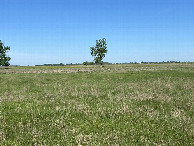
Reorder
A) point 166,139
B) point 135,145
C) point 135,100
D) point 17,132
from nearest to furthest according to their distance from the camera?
point 135,145 < point 166,139 < point 17,132 < point 135,100

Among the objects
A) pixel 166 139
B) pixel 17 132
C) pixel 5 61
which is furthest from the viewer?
pixel 5 61

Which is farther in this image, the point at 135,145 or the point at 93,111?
the point at 93,111

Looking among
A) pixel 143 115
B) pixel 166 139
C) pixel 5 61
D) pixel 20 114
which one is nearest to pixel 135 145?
pixel 166 139

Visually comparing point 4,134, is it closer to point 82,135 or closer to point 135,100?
point 82,135

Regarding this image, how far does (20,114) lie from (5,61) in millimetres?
109768

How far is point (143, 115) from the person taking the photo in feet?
33.1

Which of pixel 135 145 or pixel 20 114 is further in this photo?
pixel 20 114

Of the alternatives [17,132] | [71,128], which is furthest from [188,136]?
[17,132]

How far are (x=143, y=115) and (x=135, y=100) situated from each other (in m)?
4.13

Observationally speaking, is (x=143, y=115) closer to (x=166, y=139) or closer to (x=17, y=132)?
(x=166, y=139)

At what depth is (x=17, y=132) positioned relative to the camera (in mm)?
7996

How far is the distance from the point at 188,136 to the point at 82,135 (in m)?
4.01

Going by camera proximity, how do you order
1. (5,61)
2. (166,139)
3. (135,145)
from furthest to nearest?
(5,61) < (166,139) < (135,145)

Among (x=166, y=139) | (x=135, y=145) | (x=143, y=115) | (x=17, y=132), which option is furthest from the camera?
(x=143, y=115)
